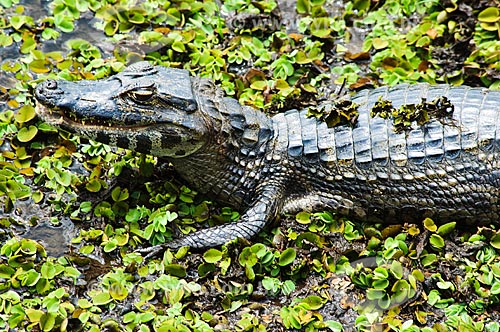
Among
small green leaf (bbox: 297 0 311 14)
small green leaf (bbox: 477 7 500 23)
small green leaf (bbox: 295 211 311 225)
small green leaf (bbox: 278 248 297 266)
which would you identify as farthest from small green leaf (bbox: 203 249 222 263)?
small green leaf (bbox: 477 7 500 23)

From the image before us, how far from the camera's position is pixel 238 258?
529 cm

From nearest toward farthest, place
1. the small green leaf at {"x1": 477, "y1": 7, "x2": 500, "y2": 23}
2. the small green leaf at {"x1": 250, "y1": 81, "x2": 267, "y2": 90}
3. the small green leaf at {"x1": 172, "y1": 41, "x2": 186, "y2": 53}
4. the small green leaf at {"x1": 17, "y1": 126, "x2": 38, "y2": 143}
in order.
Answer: the small green leaf at {"x1": 17, "y1": 126, "x2": 38, "y2": 143}, the small green leaf at {"x1": 250, "y1": 81, "x2": 267, "y2": 90}, the small green leaf at {"x1": 172, "y1": 41, "x2": 186, "y2": 53}, the small green leaf at {"x1": 477, "y1": 7, "x2": 500, "y2": 23}

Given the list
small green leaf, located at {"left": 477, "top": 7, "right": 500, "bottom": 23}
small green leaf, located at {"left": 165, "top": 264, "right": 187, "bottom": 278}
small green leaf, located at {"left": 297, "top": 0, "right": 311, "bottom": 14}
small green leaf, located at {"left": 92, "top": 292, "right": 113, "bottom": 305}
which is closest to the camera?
small green leaf, located at {"left": 92, "top": 292, "right": 113, "bottom": 305}

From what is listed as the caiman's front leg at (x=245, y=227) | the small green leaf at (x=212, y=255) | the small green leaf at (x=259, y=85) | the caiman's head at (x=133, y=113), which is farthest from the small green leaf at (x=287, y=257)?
the small green leaf at (x=259, y=85)

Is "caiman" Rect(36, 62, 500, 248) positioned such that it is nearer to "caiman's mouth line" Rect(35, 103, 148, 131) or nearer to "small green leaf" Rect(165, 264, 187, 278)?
"caiman's mouth line" Rect(35, 103, 148, 131)

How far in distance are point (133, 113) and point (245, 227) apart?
111 cm

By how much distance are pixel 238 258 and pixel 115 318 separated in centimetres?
93

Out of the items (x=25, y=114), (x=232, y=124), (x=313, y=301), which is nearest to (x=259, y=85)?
(x=232, y=124)

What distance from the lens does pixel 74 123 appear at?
211 inches

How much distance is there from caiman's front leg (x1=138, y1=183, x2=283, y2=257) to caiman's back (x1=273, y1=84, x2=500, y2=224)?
0.16 metres

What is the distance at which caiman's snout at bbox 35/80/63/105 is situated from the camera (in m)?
5.35

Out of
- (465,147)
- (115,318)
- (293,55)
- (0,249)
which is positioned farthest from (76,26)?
(465,147)

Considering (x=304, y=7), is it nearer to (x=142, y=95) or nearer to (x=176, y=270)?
(x=142, y=95)

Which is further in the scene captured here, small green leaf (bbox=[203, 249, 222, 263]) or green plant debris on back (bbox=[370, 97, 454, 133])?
green plant debris on back (bbox=[370, 97, 454, 133])
